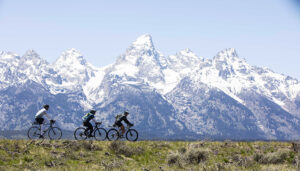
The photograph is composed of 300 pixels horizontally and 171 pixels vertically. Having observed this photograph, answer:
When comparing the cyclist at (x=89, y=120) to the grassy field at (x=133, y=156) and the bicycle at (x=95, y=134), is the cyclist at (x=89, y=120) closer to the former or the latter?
the bicycle at (x=95, y=134)

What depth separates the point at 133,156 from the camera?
78.0 ft

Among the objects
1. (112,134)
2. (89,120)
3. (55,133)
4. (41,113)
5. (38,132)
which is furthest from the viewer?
(55,133)

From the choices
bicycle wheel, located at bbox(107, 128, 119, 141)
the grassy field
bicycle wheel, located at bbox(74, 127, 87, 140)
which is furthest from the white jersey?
bicycle wheel, located at bbox(107, 128, 119, 141)

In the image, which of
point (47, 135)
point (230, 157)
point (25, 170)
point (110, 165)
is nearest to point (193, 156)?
point (230, 157)

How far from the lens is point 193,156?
21891 mm

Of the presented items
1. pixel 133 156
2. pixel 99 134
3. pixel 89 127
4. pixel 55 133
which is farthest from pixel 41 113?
pixel 133 156

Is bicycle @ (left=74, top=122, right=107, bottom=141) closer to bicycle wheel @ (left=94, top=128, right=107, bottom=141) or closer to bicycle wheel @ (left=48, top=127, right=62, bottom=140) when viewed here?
bicycle wheel @ (left=94, top=128, right=107, bottom=141)

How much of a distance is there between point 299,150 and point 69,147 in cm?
1678

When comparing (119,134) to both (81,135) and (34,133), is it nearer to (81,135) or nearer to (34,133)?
(81,135)

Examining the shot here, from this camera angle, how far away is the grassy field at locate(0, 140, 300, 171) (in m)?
20.0

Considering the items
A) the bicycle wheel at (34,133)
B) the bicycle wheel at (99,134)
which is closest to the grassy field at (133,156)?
the bicycle wheel at (99,134)

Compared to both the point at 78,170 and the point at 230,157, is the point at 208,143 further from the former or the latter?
the point at 78,170

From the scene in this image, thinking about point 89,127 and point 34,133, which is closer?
point 34,133

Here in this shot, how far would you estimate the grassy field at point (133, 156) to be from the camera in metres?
20.0
